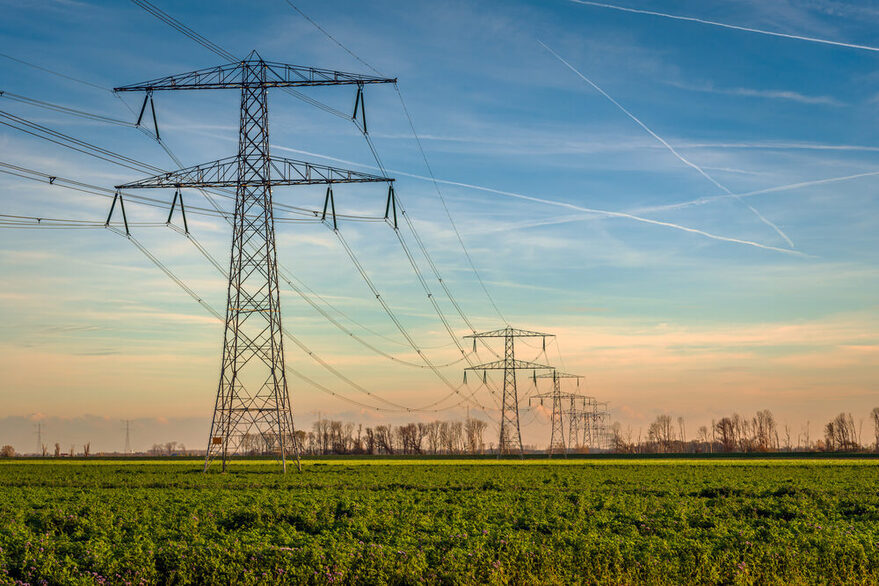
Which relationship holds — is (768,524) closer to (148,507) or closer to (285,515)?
(285,515)

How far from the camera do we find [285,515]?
88.7 feet

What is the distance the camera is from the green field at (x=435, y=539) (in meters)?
17.8

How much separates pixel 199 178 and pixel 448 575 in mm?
37614

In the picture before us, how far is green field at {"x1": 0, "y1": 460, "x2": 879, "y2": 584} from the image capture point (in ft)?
58.3

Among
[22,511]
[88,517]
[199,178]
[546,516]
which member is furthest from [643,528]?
[199,178]

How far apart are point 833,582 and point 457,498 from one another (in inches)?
761

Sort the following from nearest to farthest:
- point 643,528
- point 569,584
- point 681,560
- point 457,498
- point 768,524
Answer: point 569,584
point 681,560
point 643,528
point 768,524
point 457,498

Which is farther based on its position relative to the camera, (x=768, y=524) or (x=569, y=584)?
(x=768, y=524)

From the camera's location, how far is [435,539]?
2119 centimetres

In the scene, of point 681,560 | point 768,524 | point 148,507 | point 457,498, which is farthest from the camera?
point 457,498

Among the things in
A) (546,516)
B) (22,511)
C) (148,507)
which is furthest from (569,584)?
(22,511)

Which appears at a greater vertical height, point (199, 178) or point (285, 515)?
point (199, 178)

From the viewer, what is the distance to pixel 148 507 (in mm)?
31047

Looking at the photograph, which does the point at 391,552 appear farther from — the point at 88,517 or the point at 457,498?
the point at 457,498
